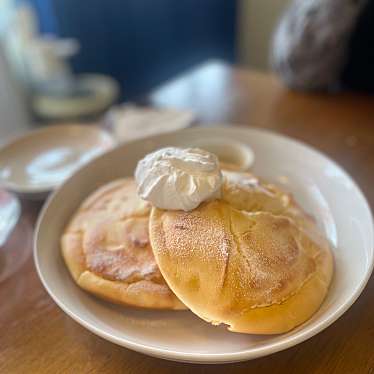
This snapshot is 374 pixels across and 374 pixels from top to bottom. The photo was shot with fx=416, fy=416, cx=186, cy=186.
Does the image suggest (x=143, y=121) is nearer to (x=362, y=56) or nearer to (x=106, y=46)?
(x=362, y=56)

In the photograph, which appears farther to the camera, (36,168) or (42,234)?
(36,168)

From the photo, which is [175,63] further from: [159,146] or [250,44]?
[159,146]

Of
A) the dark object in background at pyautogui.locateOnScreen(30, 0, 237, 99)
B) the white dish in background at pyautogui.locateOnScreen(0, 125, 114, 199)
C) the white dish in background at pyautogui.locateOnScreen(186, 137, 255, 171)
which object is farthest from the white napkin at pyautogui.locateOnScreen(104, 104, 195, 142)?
the dark object in background at pyautogui.locateOnScreen(30, 0, 237, 99)

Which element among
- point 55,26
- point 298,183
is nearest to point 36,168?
point 298,183

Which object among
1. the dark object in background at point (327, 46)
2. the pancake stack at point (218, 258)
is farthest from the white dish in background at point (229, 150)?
the dark object in background at point (327, 46)

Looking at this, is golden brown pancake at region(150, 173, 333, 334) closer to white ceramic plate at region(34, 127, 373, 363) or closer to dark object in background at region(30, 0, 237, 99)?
white ceramic plate at region(34, 127, 373, 363)

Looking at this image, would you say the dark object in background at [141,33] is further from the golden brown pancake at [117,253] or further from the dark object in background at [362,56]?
the golden brown pancake at [117,253]
